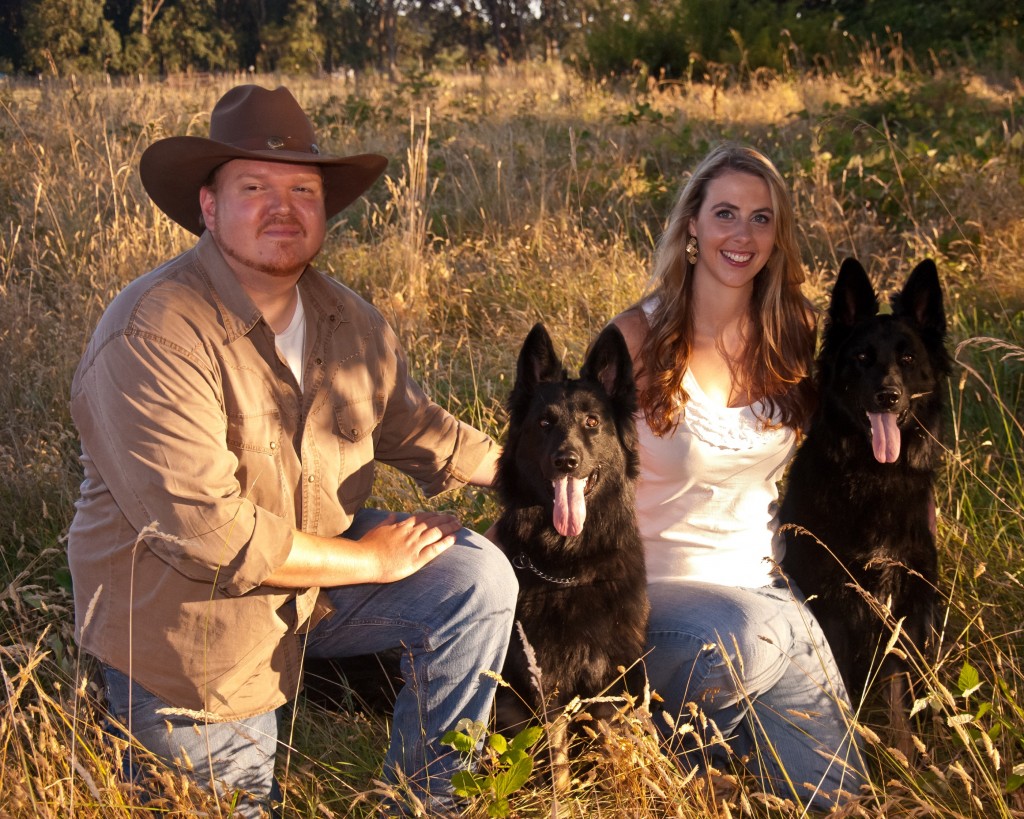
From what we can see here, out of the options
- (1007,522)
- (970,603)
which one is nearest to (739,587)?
(970,603)

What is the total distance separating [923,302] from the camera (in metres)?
3.01

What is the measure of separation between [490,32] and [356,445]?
38.0 m

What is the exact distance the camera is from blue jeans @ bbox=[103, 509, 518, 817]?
2453mm

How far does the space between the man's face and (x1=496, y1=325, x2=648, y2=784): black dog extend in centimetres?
71

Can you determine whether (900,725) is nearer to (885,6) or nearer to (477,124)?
(477,124)

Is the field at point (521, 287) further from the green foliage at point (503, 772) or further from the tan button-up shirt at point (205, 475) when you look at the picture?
the tan button-up shirt at point (205, 475)

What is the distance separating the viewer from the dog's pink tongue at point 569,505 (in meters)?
2.65

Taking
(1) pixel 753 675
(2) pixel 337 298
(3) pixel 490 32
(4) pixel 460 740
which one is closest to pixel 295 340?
(2) pixel 337 298

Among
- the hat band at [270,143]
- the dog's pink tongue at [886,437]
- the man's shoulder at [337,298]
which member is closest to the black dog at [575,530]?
the man's shoulder at [337,298]

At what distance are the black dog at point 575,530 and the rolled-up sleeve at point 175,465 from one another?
2.46ft

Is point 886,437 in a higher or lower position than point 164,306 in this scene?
lower

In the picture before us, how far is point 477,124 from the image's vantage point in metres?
8.91

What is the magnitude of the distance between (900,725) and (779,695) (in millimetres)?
356

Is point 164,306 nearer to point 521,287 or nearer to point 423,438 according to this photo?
point 423,438
